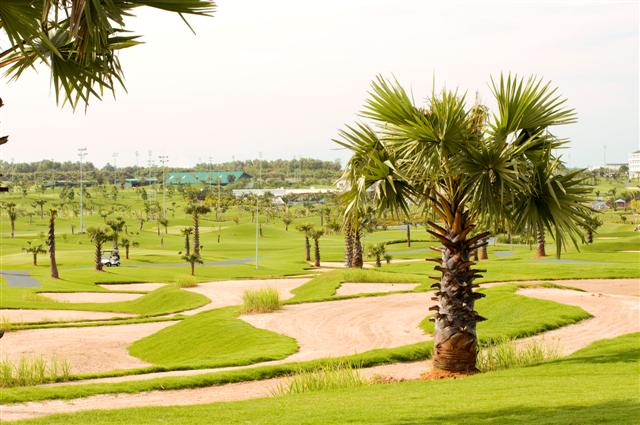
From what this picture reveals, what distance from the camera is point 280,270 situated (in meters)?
85.6

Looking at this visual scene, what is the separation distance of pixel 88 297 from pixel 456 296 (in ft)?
138

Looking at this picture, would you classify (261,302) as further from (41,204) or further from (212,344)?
(41,204)

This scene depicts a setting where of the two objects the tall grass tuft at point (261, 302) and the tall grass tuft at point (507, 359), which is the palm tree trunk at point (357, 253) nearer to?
the tall grass tuft at point (261, 302)

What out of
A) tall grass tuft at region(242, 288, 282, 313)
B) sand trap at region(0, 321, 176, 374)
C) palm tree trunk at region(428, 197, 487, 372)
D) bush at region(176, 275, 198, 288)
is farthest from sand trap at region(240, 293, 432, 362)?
bush at region(176, 275, 198, 288)

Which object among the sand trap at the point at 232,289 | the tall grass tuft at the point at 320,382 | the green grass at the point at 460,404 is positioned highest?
the green grass at the point at 460,404

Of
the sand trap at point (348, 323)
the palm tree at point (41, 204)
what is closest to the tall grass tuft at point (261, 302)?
the sand trap at point (348, 323)

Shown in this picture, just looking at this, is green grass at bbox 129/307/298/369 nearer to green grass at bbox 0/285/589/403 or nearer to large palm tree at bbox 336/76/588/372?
green grass at bbox 0/285/589/403

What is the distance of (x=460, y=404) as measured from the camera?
1355 centimetres

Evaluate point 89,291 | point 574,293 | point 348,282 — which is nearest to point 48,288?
point 89,291

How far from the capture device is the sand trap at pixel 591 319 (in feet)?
82.0

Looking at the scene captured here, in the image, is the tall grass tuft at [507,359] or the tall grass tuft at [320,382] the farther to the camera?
the tall grass tuft at [507,359]

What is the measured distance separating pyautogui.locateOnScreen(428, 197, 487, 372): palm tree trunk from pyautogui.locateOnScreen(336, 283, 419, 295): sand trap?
2268 centimetres

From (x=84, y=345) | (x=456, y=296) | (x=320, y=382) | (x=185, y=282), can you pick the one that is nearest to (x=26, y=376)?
(x=84, y=345)

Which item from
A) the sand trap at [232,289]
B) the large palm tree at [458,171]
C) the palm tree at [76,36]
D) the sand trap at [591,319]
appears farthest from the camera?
the sand trap at [232,289]
